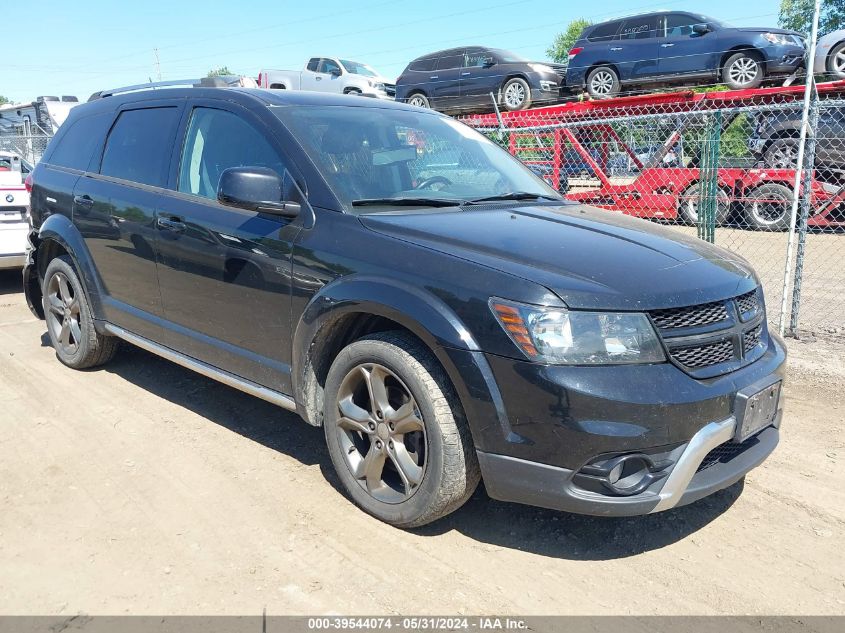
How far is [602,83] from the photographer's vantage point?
15055 millimetres

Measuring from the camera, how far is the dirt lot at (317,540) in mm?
2691

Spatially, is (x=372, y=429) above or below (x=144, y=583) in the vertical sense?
above

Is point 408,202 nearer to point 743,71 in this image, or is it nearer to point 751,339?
point 751,339

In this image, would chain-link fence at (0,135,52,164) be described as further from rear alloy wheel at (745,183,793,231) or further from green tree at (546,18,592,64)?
green tree at (546,18,592,64)

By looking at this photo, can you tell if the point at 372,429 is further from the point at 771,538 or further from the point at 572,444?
the point at 771,538

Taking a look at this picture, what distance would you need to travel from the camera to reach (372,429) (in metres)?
3.17

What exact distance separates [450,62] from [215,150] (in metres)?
14.1

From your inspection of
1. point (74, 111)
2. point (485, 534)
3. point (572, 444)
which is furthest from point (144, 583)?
point (74, 111)

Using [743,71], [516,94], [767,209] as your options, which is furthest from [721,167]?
[516,94]

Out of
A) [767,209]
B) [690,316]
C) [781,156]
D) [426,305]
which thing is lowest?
[767,209]

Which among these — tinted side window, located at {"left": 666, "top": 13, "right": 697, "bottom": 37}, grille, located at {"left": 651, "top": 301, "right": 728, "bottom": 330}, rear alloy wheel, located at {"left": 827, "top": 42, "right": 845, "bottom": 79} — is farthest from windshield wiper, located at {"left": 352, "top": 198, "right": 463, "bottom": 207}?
tinted side window, located at {"left": 666, "top": 13, "right": 697, "bottom": 37}

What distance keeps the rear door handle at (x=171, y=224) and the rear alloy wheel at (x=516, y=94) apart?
13.0 meters

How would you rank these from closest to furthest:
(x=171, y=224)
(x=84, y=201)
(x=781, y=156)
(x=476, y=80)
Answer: (x=171, y=224) → (x=84, y=201) → (x=781, y=156) → (x=476, y=80)

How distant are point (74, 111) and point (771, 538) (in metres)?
5.28
